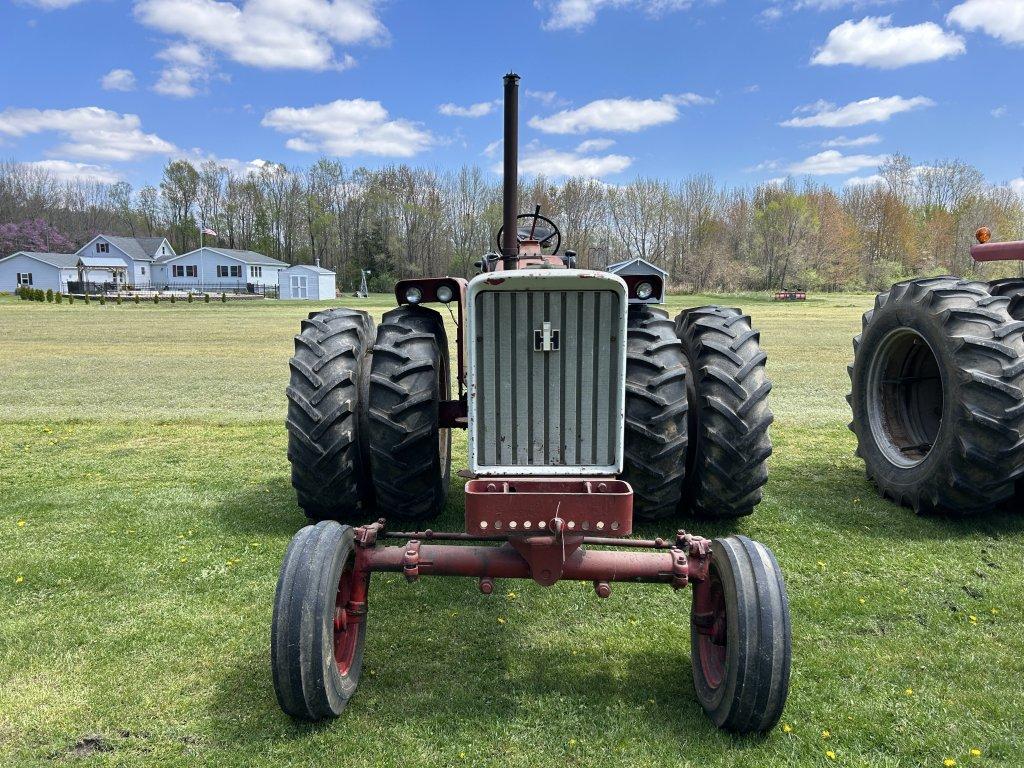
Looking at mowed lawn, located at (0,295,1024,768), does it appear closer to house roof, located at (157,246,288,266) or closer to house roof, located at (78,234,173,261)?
house roof, located at (157,246,288,266)

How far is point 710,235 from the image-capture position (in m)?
73.6

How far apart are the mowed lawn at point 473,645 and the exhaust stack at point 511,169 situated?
194 centimetres

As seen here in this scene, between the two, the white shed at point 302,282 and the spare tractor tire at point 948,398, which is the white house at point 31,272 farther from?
the spare tractor tire at point 948,398

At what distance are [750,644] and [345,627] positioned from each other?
1.70m

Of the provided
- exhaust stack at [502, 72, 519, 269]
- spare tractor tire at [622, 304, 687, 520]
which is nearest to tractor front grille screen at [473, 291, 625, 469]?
spare tractor tire at [622, 304, 687, 520]

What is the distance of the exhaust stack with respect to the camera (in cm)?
473

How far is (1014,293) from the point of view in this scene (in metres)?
5.78

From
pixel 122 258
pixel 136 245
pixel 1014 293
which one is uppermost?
pixel 136 245

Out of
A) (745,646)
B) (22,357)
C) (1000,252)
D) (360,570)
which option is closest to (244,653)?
(360,570)

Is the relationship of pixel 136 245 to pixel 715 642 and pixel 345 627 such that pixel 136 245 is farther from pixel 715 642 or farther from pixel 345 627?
pixel 715 642

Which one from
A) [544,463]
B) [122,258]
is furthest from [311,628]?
[122,258]

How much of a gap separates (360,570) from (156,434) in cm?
598

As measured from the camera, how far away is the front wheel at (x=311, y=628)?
114 inches

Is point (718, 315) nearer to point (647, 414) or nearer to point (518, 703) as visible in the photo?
point (647, 414)
